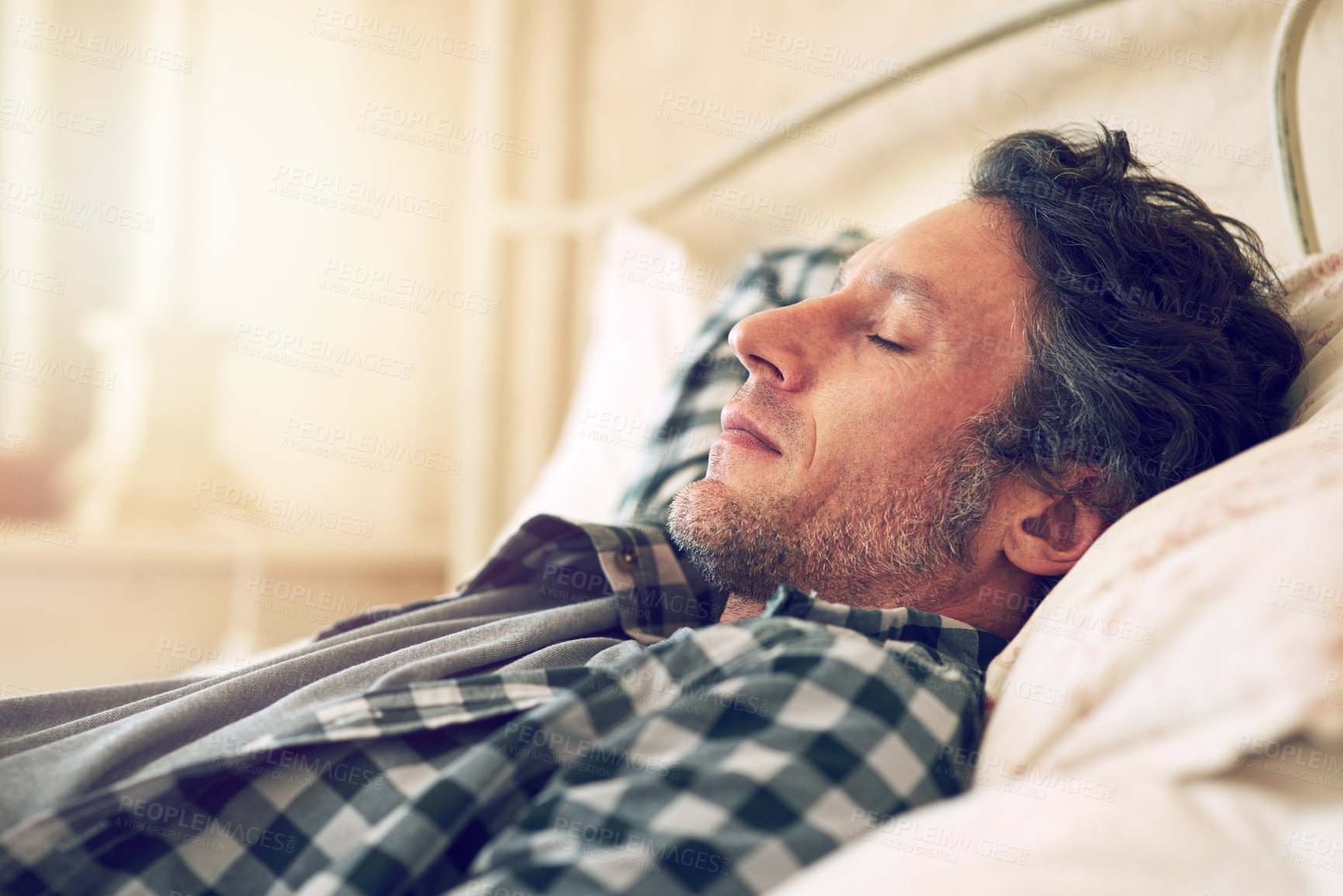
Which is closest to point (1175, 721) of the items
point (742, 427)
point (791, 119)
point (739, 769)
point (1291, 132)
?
point (739, 769)

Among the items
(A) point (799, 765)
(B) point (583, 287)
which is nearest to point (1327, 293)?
(A) point (799, 765)

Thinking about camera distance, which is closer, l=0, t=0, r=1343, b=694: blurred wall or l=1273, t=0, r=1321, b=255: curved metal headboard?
l=1273, t=0, r=1321, b=255: curved metal headboard

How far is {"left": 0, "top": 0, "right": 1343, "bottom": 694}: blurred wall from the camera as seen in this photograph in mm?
1779

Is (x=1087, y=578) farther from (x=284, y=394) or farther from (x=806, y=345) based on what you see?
(x=284, y=394)

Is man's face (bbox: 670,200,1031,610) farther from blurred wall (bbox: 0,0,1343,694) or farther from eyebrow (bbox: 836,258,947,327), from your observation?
blurred wall (bbox: 0,0,1343,694)

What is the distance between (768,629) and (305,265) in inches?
71.2

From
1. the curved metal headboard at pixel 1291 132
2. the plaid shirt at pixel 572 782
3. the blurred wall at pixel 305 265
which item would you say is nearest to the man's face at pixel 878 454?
the plaid shirt at pixel 572 782

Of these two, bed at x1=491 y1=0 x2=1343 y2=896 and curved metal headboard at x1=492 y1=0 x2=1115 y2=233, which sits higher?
curved metal headboard at x1=492 y1=0 x2=1115 y2=233

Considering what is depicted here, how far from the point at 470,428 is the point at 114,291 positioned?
78cm

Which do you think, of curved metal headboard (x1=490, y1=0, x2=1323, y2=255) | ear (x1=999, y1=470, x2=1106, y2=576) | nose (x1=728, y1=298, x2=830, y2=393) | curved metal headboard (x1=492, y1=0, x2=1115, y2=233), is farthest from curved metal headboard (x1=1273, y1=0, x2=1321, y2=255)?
Answer: nose (x1=728, y1=298, x2=830, y2=393)

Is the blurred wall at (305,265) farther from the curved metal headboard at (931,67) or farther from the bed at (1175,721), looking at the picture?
the bed at (1175,721)

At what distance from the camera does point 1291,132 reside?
2.91 ft

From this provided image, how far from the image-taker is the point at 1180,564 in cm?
54

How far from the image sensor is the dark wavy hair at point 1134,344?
31.1 inches
